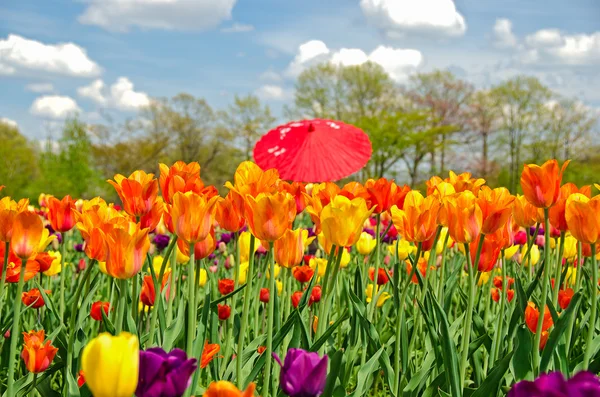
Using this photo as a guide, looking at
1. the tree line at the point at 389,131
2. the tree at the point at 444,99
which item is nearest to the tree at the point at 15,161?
the tree line at the point at 389,131

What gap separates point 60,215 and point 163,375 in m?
1.33

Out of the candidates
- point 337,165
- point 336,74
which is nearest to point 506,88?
point 336,74

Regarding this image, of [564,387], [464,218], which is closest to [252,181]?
[464,218]

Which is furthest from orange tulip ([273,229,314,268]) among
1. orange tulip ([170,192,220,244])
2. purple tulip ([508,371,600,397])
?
purple tulip ([508,371,600,397])

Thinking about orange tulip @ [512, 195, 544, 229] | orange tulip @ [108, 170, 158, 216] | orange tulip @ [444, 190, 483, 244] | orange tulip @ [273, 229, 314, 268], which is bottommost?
orange tulip @ [273, 229, 314, 268]

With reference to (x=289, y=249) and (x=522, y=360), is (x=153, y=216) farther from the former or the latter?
(x=522, y=360)

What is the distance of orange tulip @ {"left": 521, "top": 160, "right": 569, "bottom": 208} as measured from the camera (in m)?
1.57

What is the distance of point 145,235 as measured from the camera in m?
1.25

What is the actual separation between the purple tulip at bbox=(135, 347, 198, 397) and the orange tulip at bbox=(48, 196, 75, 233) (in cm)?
126

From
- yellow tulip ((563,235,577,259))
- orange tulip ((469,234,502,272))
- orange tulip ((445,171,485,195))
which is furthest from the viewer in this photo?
yellow tulip ((563,235,577,259))

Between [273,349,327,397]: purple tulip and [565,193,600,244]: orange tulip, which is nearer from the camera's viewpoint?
[273,349,327,397]: purple tulip

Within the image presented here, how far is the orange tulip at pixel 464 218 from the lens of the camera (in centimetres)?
153

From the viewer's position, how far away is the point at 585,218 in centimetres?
147

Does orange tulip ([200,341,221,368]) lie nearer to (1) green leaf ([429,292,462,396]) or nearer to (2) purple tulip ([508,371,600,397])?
→ (1) green leaf ([429,292,462,396])
